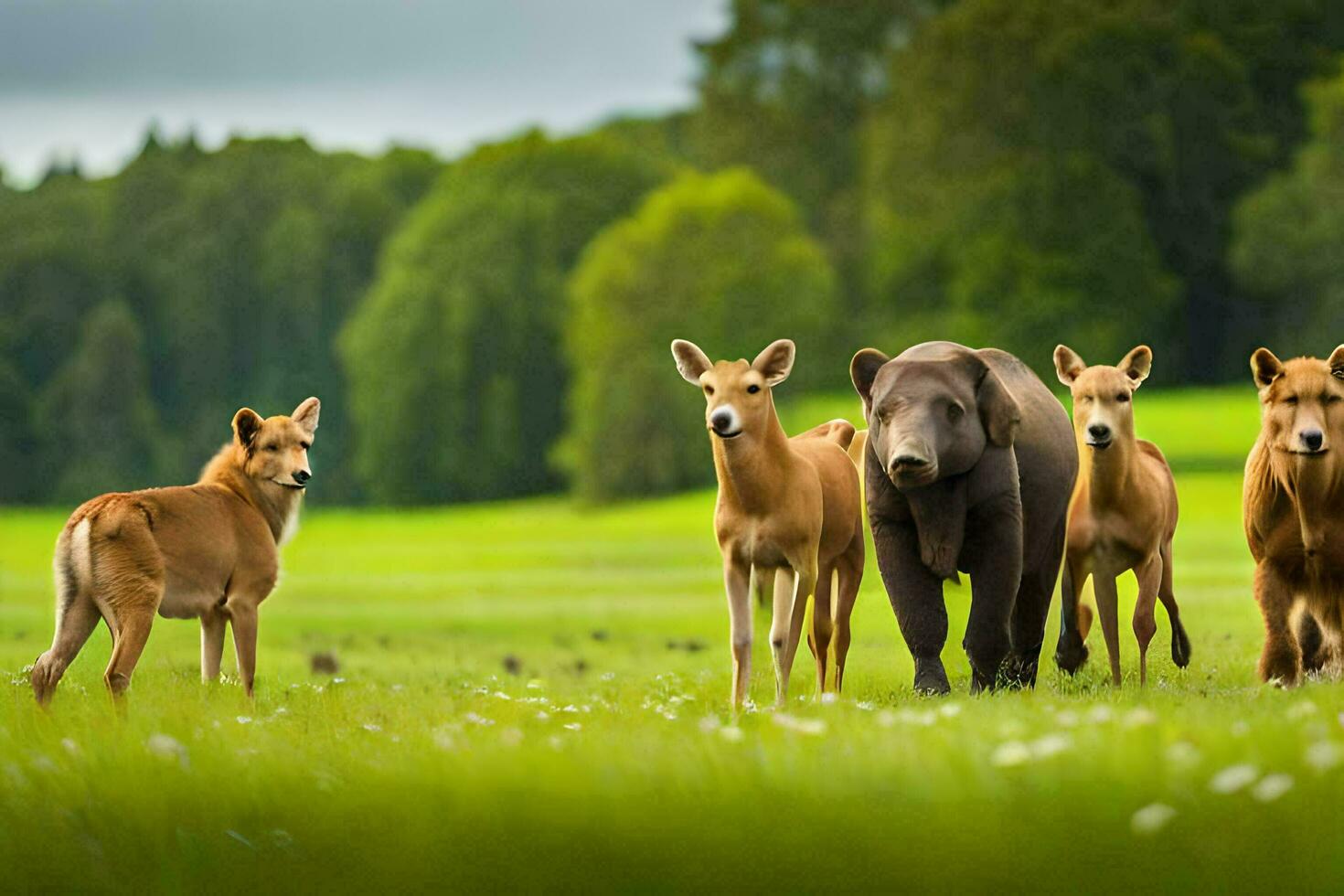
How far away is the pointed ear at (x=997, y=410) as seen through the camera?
28.9ft

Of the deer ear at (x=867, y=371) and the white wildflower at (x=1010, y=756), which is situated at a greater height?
the deer ear at (x=867, y=371)

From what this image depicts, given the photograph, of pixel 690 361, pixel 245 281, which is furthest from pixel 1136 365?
pixel 245 281

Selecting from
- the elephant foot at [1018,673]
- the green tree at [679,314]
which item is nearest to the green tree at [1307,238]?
the green tree at [679,314]

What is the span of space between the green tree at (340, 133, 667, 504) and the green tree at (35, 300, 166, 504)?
7465 millimetres

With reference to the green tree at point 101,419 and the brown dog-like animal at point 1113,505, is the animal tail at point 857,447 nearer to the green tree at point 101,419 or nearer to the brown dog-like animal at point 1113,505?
the brown dog-like animal at point 1113,505

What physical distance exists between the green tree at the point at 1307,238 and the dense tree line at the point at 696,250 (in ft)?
0.33

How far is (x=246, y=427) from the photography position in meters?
9.86

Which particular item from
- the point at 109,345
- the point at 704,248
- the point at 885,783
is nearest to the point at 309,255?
the point at 109,345

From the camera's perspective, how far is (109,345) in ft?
203

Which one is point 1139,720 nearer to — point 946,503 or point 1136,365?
point 946,503

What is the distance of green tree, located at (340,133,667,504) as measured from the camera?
5938 centimetres

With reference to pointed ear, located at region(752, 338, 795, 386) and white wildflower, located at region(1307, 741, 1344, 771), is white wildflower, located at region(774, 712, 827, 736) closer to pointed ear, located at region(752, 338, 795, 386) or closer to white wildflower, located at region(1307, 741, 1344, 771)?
white wildflower, located at region(1307, 741, 1344, 771)

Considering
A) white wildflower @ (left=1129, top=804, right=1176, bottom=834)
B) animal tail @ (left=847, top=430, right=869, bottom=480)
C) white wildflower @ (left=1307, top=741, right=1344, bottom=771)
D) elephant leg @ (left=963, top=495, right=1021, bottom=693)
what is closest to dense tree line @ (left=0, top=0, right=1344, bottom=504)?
animal tail @ (left=847, top=430, right=869, bottom=480)

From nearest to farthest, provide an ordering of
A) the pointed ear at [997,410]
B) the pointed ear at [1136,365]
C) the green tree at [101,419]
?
the pointed ear at [997,410] < the pointed ear at [1136,365] < the green tree at [101,419]
